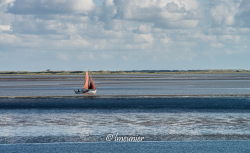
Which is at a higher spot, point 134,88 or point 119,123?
point 134,88

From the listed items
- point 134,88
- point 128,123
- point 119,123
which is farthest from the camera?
point 134,88

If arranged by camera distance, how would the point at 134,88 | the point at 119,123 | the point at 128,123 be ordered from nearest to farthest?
the point at 128,123
the point at 119,123
the point at 134,88

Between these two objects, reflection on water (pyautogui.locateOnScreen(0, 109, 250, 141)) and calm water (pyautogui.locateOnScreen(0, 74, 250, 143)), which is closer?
calm water (pyautogui.locateOnScreen(0, 74, 250, 143))

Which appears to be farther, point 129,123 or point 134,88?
point 134,88

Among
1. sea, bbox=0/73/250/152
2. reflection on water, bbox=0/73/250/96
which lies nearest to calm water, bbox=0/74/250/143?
sea, bbox=0/73/250/152

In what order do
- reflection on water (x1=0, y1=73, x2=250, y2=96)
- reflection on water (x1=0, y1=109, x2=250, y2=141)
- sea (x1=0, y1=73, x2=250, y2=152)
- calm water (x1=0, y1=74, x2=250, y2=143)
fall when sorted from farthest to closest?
reflection on water (x1=0, y1=73, x2=250, y2=96) < reflection on water (x1=0, y1=109, x2=250, y2=141) < calm water (x1=0, y1=74, x2=250, y2=143) < sea (x1=0, y1=73, x2=250, y2=152)

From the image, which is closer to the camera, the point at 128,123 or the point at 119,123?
the point at 128,123

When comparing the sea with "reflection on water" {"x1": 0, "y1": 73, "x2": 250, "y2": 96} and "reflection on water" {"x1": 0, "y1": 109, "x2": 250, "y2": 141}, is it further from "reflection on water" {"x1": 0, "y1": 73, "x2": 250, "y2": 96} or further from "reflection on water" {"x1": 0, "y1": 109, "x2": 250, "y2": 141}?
"reflection on water" {"x1": 0, "y1": 73, "x2": 250, "y2": 96}

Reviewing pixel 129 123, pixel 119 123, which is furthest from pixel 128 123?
pixel 119 123

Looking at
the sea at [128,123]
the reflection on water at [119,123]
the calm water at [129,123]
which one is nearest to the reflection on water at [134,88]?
the sea at [128,123]

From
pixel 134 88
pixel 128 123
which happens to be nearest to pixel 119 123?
pixel 128 123

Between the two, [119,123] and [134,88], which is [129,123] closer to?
[119,123]

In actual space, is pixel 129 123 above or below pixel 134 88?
below

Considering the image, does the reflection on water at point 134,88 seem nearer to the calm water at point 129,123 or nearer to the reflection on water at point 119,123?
the calm water at point 129,123
